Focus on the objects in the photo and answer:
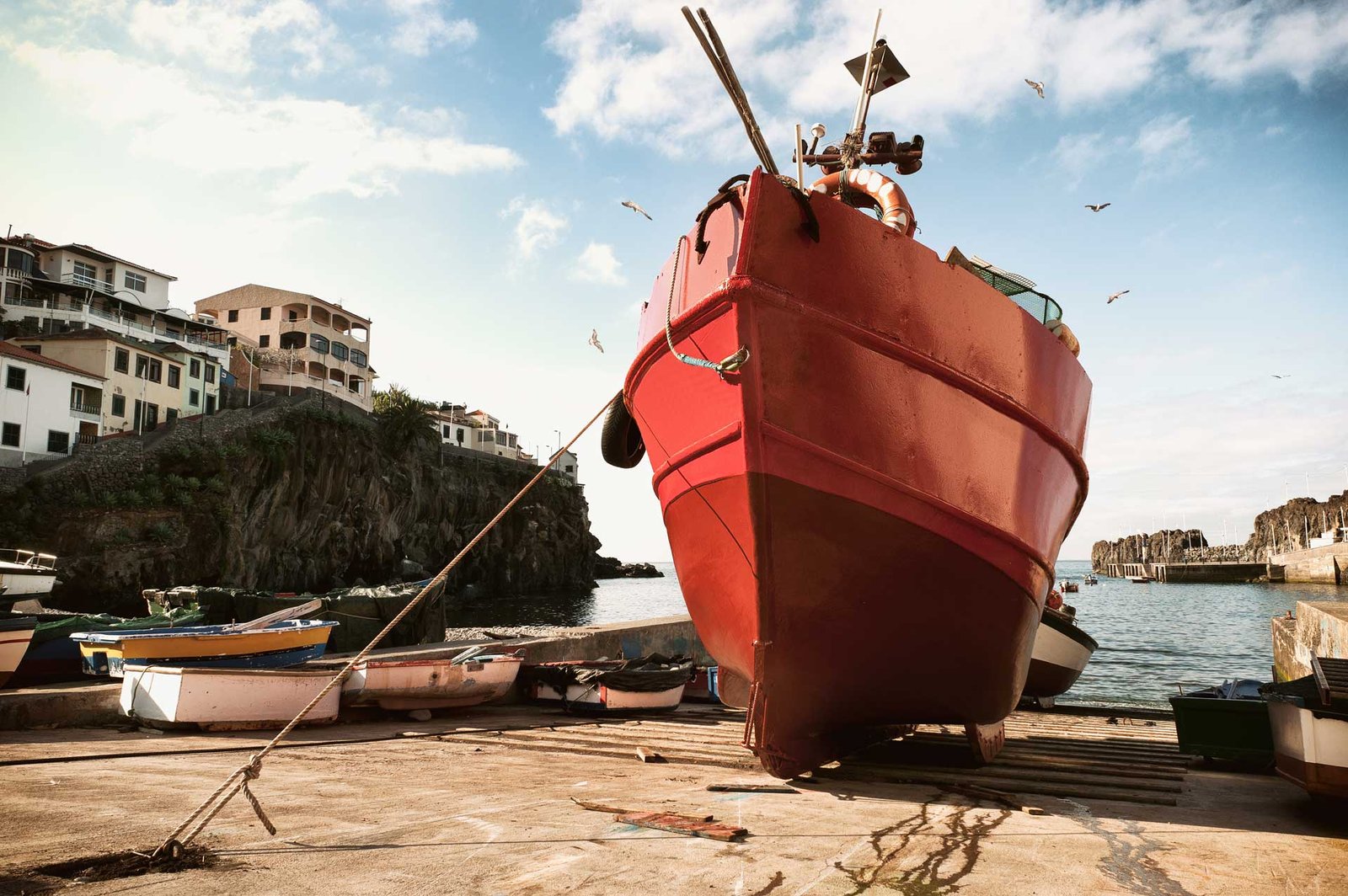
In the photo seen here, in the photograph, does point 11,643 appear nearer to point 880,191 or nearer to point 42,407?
point 880,191

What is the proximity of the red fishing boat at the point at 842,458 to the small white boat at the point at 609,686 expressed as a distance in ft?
13.3

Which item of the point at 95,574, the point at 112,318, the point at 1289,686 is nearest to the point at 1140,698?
the point at 1289,686

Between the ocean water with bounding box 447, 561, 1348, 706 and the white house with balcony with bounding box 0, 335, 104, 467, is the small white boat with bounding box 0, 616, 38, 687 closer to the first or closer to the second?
the ocean water with bounding box 447, 561, 1348, 706

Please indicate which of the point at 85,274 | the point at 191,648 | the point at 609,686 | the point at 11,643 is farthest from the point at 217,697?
the point at 85,274

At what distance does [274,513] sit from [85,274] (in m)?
20.6

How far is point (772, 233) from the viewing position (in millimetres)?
4840

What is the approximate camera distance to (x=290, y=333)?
57.5 m

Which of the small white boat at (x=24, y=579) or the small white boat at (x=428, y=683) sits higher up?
the small white boat at (x=24, y=579)

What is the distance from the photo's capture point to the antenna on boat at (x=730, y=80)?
449 centimetres

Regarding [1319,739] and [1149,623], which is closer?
[1319,739]

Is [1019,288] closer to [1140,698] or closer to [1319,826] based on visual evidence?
[1319,826]

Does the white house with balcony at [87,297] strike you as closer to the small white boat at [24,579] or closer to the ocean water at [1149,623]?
the ocean water at [1149,623]

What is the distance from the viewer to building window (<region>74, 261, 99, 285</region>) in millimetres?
45938

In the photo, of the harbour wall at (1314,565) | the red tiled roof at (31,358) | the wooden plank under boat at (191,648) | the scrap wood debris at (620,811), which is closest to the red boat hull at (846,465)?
the scrap wood debris at (620,811)
